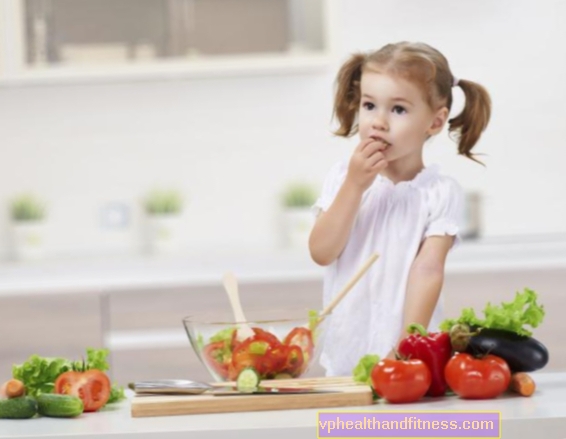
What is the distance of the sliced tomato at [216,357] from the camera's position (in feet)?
5.54

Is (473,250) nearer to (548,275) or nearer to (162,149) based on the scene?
(548,275)

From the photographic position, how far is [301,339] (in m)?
1.69

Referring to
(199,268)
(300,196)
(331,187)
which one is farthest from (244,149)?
(331,187)

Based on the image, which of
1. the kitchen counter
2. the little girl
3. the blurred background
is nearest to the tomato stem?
the kitchen counter

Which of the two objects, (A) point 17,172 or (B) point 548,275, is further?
(A) point 17,172

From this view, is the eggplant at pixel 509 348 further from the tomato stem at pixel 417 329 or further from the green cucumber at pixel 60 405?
the green cucumber at pixel 60 405

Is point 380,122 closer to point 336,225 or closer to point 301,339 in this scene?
point 336,225

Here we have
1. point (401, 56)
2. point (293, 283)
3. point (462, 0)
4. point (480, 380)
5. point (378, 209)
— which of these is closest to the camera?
point (480, 380)

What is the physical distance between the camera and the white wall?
4094mm

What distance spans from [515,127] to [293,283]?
1.16m

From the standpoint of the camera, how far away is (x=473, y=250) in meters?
3.62

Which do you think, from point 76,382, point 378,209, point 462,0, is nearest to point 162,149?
point 462,0

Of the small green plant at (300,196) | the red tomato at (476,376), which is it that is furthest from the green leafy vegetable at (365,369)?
the small green plant at (300,196)

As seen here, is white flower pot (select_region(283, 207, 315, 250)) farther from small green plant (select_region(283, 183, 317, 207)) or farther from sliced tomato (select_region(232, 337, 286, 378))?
sliced tomato (select_region(232, 337, 286, 378))
